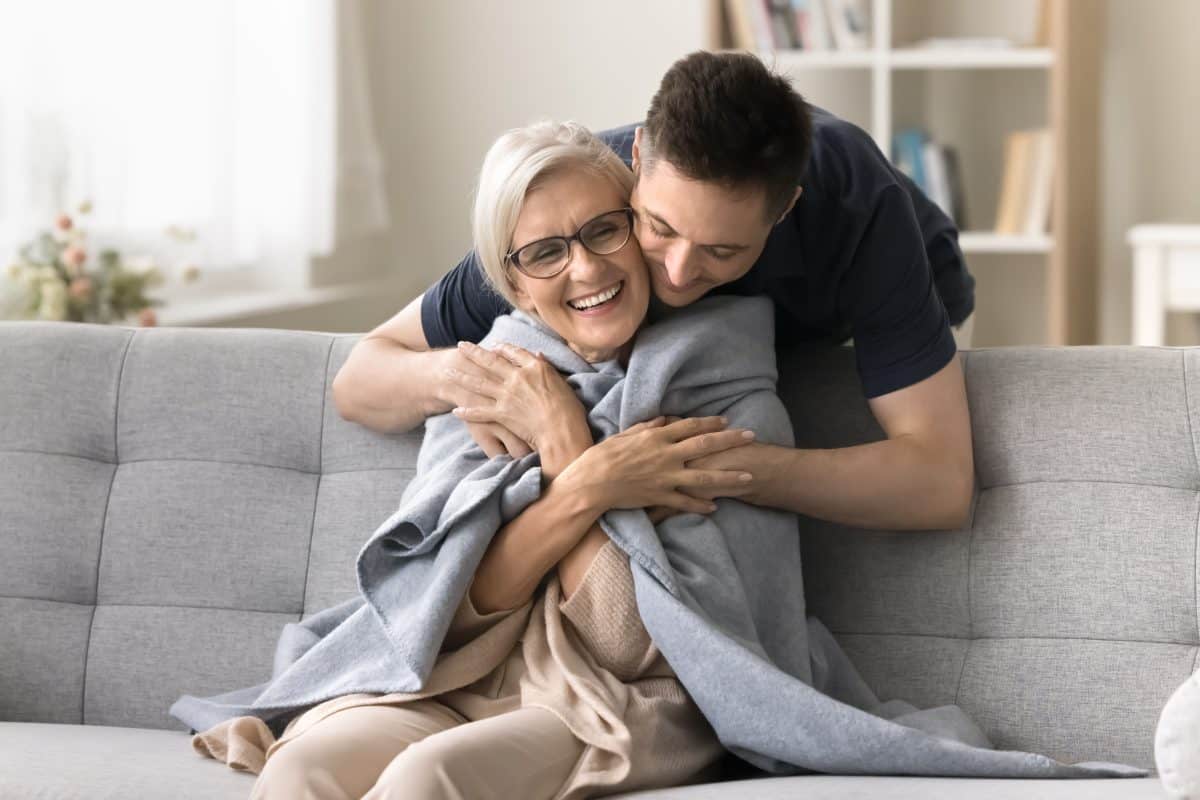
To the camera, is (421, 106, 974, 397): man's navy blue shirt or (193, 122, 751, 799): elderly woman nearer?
(193, 122, 751, 799): elderly woman

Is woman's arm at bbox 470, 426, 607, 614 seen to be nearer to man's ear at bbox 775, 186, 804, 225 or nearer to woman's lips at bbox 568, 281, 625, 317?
woman's lips at bbox 568, 281, 625, 317

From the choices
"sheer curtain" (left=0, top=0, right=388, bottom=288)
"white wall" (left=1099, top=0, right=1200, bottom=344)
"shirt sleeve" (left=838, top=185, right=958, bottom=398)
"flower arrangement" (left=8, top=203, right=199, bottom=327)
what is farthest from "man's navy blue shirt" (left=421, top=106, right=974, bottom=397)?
"white wall" (left=1099, top=0, right=1200, bottom=344)

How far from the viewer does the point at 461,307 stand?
188 centimetres

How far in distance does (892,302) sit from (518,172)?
44 cm

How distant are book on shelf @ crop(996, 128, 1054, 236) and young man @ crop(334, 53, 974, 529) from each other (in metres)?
2.30

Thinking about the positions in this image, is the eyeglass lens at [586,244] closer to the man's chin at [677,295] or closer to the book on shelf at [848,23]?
the man's chin at [677,295]

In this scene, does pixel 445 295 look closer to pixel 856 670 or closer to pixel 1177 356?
pixel 856 670

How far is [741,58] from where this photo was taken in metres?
1.55

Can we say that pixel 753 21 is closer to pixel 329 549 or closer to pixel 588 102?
pixel 588 102

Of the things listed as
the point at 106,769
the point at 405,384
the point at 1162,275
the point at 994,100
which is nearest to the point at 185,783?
the point at 106,769

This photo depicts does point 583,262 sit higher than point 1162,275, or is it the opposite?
point 583,262

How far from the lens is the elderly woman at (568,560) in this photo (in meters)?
1.56

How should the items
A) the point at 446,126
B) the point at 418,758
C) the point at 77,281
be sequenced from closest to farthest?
the point at 418,758, the point at 77,281, the point at 446,126

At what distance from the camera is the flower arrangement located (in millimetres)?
2891
